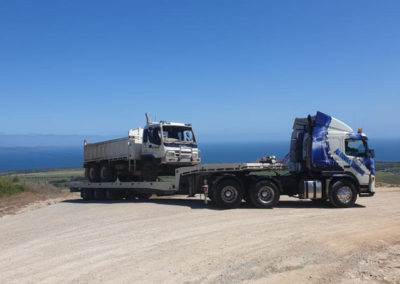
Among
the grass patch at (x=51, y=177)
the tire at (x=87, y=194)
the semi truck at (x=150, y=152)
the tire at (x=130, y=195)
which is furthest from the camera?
the grass patch at (x=51, y=177)

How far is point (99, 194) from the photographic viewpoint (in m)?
19.2

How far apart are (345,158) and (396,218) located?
3.25 m

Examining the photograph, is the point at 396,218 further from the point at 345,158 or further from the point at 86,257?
the point at 86,257

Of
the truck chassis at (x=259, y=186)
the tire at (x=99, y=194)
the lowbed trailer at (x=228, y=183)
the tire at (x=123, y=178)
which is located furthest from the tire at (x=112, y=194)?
the truck chassis at (x=259, y=186)

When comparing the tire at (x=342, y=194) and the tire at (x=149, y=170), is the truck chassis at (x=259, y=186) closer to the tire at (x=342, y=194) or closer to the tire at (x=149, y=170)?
the tire at (x=342, y=194)

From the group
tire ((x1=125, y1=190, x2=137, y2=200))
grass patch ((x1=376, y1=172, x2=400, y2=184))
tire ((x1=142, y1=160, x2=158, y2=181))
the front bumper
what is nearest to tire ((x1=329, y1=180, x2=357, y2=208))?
the front bumper

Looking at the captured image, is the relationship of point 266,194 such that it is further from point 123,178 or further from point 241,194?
point 123,178

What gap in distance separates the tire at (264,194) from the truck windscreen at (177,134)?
4336 millimetres

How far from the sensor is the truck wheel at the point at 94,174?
2055 centimetres

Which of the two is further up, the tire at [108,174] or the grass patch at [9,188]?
the tire at [108,174]

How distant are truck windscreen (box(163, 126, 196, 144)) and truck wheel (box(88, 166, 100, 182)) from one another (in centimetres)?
545

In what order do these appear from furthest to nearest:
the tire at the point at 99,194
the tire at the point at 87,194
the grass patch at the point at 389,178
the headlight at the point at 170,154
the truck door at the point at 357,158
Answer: the grass patch at the point at 389,178 < the tire at the point at 87,194 < the tire at the point at 99,194 < the headlight at the point at 170,154 < the truck door at the point at 357,158

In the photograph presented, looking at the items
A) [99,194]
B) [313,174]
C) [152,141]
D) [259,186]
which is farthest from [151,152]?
[313,174]

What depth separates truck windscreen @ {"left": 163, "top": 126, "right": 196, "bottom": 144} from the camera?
1717 centimetres
